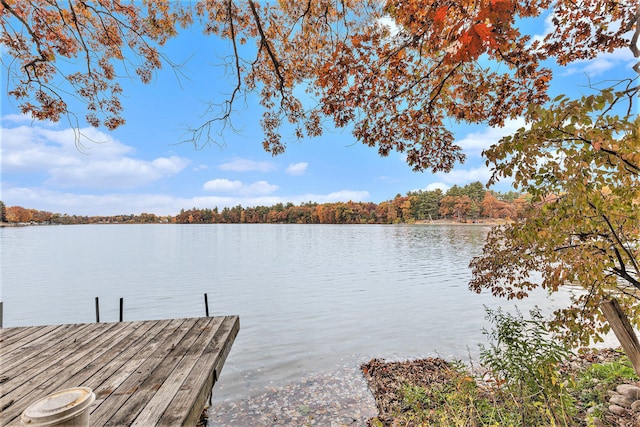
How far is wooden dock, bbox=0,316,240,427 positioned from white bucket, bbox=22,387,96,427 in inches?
43.3

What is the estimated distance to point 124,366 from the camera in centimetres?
310

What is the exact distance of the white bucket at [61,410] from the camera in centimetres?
115

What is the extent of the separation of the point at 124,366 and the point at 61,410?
7.50ft

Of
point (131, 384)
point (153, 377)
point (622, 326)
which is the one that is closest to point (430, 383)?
point (622, 326)

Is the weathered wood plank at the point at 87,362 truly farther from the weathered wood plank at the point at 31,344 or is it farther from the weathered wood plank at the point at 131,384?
the weathered wood plank at the point at 31,344

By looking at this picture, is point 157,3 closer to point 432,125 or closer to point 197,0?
point 197,0

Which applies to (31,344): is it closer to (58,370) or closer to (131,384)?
(58,370)

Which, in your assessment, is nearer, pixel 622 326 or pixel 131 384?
pixel 131 384

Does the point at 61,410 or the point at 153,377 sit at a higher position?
the point at 61,410

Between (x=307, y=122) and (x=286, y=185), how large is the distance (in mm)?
50913

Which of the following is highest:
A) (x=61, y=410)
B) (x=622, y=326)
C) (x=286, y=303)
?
(x=61, y=410)

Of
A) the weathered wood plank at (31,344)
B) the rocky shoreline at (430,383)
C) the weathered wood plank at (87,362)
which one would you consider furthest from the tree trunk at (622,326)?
the weathered wood plank at (31,344)

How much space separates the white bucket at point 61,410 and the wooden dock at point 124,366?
110 centimetres

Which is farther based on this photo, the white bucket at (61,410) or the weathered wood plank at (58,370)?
the weathered wood plank at (58,370)
